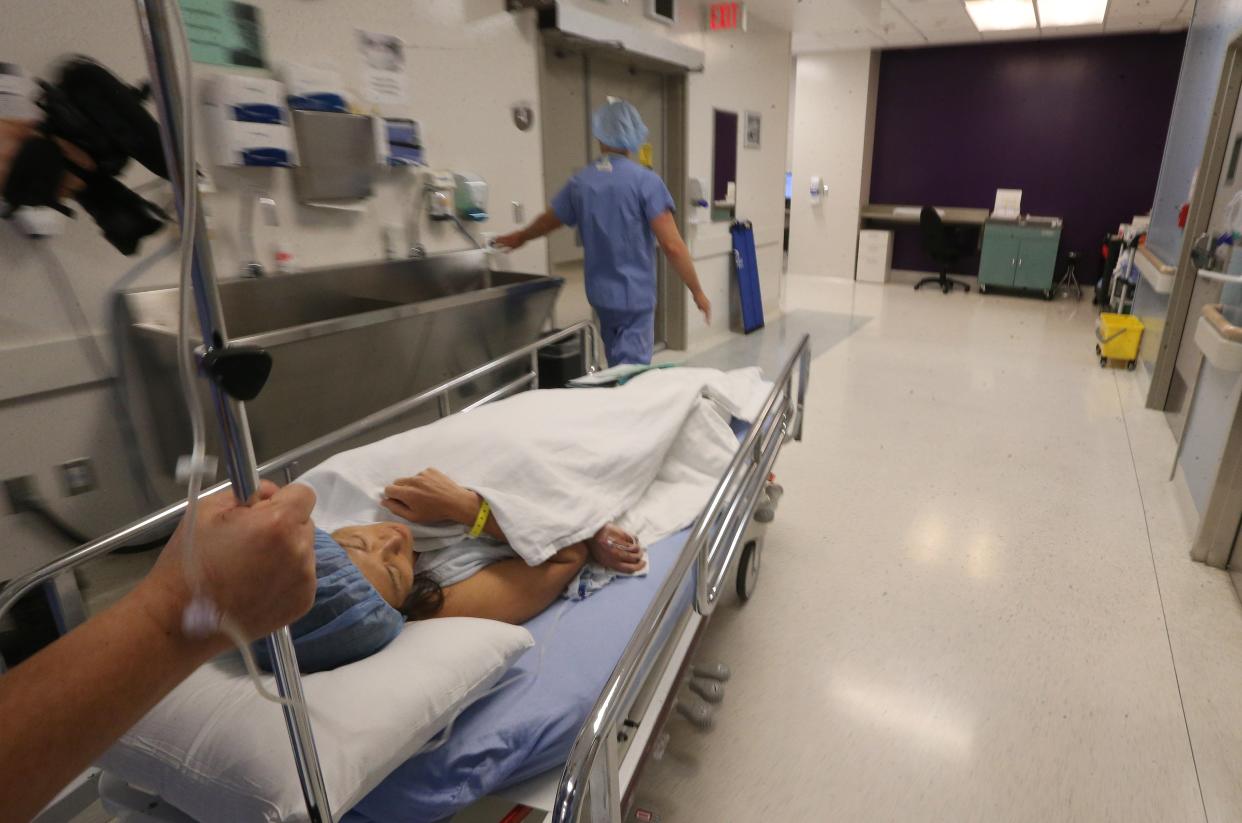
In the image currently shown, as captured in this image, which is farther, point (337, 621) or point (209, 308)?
point (337, 621)

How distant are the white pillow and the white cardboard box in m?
8.03

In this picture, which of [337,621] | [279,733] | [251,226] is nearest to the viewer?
[279,733]

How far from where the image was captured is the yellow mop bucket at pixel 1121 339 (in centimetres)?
463

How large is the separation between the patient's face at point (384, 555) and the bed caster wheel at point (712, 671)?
2.97ft

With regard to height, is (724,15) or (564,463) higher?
(724,15)

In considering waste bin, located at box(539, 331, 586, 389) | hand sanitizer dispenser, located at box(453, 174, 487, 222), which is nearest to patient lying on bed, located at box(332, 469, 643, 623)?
waste bin, located at box(539, 331, 586, 389)

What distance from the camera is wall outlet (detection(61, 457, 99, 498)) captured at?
2033mm

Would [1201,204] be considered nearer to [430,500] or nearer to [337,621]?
[430,500]

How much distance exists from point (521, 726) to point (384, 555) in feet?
1.35

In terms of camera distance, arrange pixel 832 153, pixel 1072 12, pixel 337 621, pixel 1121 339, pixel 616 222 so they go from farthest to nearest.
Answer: pixel 832 153, pixel 1072 12, pixel 1121 339, pixel 616 222, pixel 337 621

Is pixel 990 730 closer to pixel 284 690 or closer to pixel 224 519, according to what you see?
pixel 284 690

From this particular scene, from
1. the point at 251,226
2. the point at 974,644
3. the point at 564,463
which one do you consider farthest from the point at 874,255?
the point at 564,463

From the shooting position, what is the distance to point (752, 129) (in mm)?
5668

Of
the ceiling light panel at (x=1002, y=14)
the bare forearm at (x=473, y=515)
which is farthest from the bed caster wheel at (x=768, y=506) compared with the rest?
the ceiling light panel at (x=1002, y=14)
